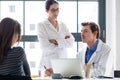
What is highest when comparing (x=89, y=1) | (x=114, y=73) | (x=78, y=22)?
(x=89, y=1)

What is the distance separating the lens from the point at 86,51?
11.4 feet

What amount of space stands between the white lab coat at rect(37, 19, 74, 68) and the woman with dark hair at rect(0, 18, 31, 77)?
1.25m

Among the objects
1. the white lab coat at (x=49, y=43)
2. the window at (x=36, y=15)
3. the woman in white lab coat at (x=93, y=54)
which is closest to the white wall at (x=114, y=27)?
the window at (x=36, y=15)

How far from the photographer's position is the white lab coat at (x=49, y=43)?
3852 millimetres

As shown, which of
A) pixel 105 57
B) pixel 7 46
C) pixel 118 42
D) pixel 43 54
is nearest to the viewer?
pixel 7 46

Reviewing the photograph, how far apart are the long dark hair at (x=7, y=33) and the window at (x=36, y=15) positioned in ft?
6.89

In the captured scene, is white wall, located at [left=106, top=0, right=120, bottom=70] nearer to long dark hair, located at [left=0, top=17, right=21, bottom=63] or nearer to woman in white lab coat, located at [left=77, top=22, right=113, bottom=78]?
woman in white lab coat, located at [left=77, top=22, right=113, bottom=78]

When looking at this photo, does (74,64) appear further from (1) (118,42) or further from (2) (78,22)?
(2) (78,22)

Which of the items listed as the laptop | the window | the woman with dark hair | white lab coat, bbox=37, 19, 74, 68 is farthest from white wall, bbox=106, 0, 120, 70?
the woman with dark hair

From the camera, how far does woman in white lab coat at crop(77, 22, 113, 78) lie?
316cm

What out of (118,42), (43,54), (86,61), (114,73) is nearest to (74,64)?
(86,61)

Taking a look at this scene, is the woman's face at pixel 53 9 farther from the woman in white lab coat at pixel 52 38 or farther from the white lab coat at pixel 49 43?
the white lab coat at pixel 49 43

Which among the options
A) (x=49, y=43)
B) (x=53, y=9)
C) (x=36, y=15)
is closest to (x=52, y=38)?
(x=49, y=43)

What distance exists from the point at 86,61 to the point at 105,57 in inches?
8.6
